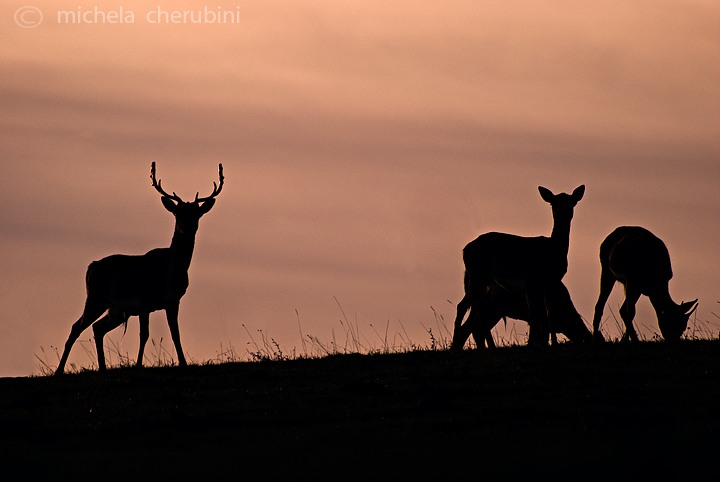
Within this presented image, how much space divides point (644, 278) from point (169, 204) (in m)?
8.46

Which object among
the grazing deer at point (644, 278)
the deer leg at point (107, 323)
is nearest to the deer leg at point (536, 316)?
the grazing deer at point (644, 278)

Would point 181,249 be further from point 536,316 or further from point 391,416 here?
point 391,416

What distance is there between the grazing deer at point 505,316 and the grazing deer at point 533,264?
1.06 feet

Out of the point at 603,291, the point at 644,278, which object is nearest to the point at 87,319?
the point at 603,291

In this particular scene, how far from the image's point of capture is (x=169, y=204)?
16109 millimetres

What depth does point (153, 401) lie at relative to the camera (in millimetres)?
11016

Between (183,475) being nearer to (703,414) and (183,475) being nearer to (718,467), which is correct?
(718,467)

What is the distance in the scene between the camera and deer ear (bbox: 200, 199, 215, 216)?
52.7ft

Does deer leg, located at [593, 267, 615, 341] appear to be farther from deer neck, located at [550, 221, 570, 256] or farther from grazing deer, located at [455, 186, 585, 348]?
deer neck, located at [550, 221, 570, 256]

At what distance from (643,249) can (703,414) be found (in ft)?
28.0

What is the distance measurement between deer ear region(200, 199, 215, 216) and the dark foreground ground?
330 centimetres

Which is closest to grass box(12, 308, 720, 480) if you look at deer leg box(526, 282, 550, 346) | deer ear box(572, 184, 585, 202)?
deer leg box(526, 282, 550, 346)

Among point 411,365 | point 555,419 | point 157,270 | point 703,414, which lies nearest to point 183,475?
point 555,419

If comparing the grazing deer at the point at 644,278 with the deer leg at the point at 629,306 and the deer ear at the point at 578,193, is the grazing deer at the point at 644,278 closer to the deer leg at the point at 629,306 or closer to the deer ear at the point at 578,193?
the deer leg at the point at 629,306
